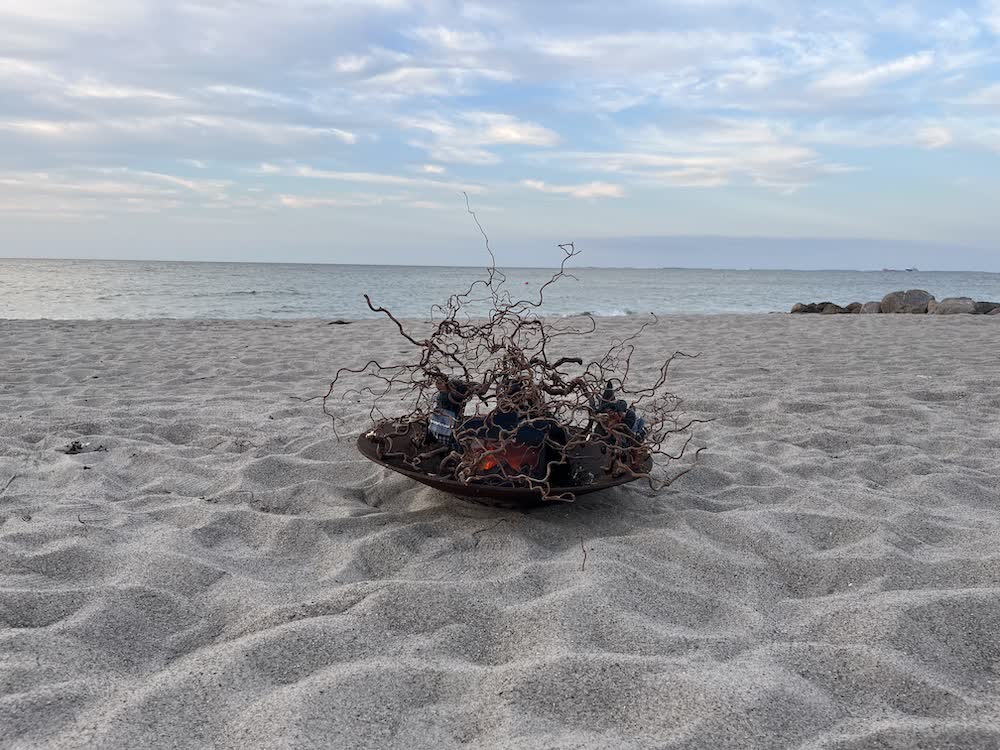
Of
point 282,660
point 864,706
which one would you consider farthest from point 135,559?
point 864,706

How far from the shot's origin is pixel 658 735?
126cm

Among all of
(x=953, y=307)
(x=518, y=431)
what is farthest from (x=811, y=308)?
(x=518, y=431)

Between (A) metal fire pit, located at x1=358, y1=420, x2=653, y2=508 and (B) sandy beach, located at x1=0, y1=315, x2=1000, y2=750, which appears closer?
(B) sandy beach, located at x1=0, y1=315, x2=1000, y2=750

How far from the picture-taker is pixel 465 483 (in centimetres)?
207

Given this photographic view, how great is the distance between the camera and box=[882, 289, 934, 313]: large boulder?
13625mm

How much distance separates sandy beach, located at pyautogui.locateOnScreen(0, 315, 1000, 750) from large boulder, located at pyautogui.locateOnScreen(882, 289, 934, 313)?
11.5 metres

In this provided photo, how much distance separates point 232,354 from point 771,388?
4353 millimetres

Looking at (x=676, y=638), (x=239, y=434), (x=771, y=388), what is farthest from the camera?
(x=771, y=388)

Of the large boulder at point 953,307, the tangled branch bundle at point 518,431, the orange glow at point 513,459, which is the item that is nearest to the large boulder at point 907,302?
the large boulder at point 953,307

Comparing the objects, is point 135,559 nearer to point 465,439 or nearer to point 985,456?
point 465,439

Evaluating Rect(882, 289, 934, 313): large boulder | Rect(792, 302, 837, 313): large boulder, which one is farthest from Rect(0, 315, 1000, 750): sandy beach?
Rect(792, 302, 837, 313): large boulder

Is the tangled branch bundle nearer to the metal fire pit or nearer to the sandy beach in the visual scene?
A: the metal fire pit

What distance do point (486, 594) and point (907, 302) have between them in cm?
1469

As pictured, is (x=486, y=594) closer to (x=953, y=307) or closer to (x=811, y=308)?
(x=953, y=307)
